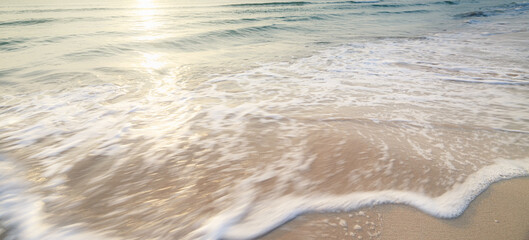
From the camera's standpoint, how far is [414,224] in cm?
150

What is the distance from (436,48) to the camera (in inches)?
266

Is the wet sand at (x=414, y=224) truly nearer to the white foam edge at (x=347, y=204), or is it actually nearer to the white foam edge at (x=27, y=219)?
the white foam edge at (x=347, y=204)

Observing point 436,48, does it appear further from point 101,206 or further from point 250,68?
point 101,206

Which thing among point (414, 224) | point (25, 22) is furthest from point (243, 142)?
point (25, 22)

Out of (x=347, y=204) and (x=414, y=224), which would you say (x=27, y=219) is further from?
(x=414, y=224)

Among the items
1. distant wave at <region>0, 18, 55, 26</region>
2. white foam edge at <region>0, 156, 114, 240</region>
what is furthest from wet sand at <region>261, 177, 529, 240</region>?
distant wave at <region>0, 18, 55, 26</region>

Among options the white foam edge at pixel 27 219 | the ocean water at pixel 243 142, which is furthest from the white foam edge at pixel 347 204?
the white foam edge at pixel 27 219

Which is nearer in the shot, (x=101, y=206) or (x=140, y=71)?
(x=101, y=206)

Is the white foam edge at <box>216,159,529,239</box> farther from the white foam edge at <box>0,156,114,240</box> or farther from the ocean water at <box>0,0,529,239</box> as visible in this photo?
the white foam edge at <box>0,156,114,240</box>

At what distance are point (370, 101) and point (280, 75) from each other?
70.4 inches

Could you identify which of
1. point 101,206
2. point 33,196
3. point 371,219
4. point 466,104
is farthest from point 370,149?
point 33,196

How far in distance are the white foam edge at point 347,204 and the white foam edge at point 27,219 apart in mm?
780

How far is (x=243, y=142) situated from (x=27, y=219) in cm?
151

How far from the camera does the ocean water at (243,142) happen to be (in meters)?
1.66
